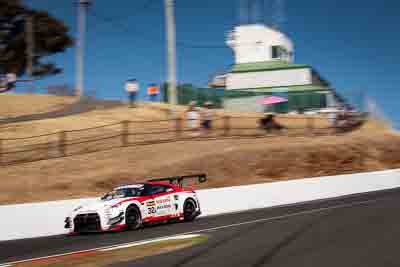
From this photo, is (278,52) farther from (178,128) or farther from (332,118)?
(178,128)

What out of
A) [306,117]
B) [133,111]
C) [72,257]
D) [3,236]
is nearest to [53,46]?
[133,111]

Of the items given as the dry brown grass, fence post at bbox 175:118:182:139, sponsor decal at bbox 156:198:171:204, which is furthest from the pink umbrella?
sponsor decal at bbox 156:198:171:204

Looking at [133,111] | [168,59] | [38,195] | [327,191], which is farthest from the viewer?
[133,111]

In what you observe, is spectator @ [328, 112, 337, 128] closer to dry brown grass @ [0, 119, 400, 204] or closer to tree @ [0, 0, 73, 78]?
dry brown grass @ [0, 119, 400, 204]

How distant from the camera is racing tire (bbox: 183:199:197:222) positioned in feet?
56.9

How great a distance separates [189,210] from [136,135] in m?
13.4

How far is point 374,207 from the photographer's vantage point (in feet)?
53.6

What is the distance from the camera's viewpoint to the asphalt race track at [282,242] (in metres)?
8.67

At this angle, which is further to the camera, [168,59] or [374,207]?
[168,59]

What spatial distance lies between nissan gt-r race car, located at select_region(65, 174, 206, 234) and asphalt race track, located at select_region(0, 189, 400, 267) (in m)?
0.35

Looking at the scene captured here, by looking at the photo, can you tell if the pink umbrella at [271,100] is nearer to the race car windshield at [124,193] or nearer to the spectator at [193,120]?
the spectator at [193,120]

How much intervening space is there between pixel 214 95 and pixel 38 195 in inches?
760

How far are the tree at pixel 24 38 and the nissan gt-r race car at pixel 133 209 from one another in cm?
5134

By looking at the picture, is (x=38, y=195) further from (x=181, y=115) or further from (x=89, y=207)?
(x=181, y=115)
